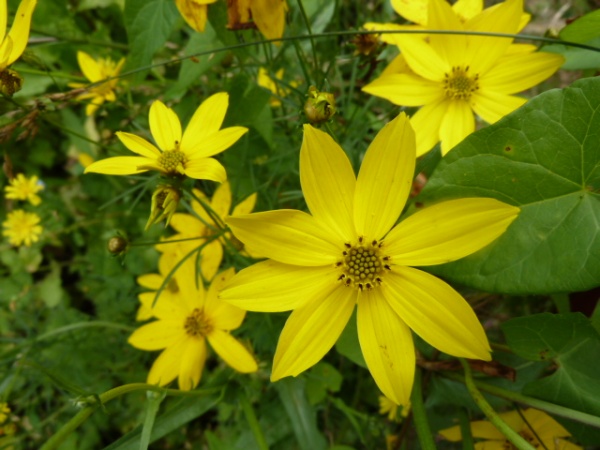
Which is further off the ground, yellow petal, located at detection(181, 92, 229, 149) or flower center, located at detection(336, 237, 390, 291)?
yellow petal, located at detection(181, 92, 229, 149)

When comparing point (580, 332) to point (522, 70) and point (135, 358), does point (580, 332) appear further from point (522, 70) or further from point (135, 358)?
point (135, 358)

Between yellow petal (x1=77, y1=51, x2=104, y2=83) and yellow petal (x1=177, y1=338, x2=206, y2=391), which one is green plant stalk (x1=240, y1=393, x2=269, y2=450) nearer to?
yellow petal (x1=177, y1=338, x2=206, y2=391)

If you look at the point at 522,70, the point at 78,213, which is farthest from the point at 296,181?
the point at 78,213

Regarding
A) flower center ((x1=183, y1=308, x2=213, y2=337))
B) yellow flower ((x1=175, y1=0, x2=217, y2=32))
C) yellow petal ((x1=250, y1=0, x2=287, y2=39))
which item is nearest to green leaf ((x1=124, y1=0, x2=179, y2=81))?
yellow flower ((x1=175, y1=0, x2=217, y2=32))

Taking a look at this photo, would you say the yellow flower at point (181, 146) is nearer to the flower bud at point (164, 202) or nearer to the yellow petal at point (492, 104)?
the flower bud at point (164, 202)

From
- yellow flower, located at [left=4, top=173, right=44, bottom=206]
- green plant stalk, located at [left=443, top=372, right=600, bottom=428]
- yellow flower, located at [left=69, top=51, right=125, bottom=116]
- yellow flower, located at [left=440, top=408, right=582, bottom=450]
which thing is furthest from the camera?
yellow flower, located at [left=4, top=173, right=44, bottom=206]

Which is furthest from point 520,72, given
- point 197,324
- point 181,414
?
point 181,414
